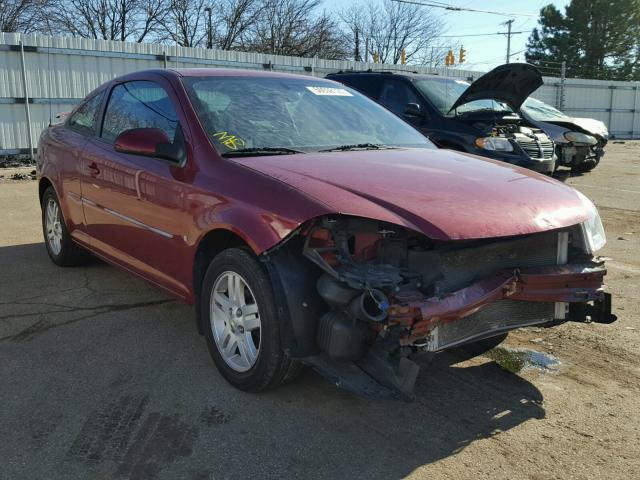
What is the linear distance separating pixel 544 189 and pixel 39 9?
38360 millimetres

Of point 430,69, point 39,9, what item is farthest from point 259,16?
point 430,69

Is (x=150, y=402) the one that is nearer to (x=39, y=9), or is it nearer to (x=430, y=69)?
(x=430, y=69)

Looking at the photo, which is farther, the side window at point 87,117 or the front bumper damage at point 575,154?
the front bumper damage at point 575,154

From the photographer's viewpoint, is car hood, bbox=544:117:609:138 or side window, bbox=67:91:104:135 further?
car hood, bbox=544:117:609:138

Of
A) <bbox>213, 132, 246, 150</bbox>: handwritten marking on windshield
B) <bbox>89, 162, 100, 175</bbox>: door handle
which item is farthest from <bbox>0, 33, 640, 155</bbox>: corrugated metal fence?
<bbox>213, 132, 246, 150</bbox>: handwritten marking on windshield

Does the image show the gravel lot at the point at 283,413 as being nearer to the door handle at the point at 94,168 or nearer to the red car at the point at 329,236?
the red car at the point at 329,236

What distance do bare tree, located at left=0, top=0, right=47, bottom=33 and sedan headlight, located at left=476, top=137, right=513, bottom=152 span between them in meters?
32.6

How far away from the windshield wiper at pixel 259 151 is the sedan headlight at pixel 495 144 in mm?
5140

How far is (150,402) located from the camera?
317 cm

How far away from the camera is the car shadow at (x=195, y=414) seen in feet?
8.71

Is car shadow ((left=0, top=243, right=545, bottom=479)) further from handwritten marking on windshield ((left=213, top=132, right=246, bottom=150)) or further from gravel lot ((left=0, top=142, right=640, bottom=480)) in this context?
handwritten marking on windshield ((left=213, top=132, right=246, bottom=150))

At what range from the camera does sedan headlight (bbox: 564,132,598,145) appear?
460 inches

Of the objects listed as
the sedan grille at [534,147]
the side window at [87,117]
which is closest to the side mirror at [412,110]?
the sedan grille at [534,147]

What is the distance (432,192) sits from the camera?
119 inches
